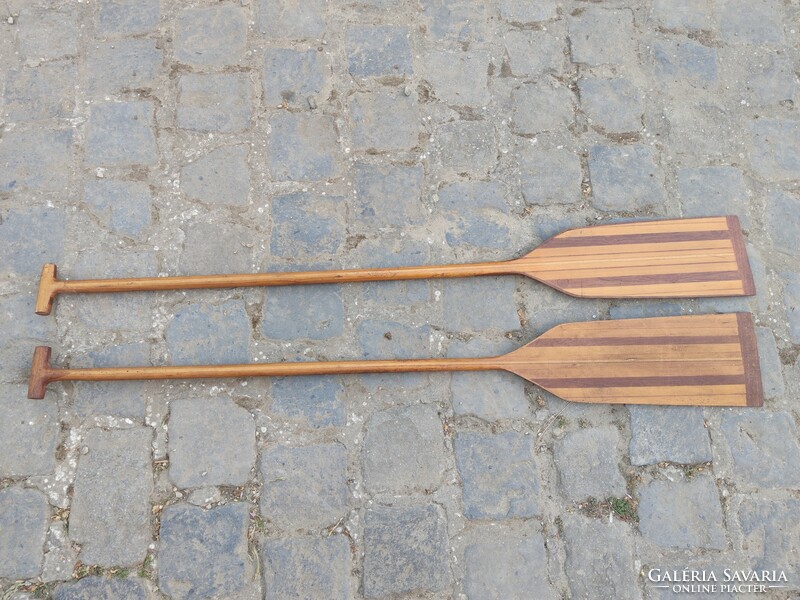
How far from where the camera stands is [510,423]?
2498 mm

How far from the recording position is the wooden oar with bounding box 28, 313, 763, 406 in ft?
8.14

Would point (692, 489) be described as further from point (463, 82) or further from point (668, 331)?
point (463, 82)

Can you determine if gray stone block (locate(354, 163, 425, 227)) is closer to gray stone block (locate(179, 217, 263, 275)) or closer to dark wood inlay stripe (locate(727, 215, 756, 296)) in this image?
gray stone block (locate(179, 217, 263, 275))

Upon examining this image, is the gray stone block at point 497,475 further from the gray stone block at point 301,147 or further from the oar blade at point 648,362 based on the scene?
the gray stone block at point 301,147

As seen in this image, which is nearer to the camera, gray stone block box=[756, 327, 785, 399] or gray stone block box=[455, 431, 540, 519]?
gray stone block box=[455, 431, 540, 519]

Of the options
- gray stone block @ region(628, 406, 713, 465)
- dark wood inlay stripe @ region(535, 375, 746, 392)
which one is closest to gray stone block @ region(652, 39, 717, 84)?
dark wood inlay stripe @ region(535, 375, 746, 392)

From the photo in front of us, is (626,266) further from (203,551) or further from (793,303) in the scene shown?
(203,551)

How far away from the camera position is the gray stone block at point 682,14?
3.01 meters

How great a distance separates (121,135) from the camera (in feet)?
9.06

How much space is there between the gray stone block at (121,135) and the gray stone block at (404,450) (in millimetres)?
1514

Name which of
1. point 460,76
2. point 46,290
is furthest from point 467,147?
point 46,290

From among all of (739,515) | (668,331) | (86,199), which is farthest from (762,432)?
(86,199)

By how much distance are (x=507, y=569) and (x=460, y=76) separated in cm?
210

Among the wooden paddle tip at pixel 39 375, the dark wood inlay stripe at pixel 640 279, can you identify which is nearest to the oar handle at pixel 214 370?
the wooden paddle tip at pixel 39 375
